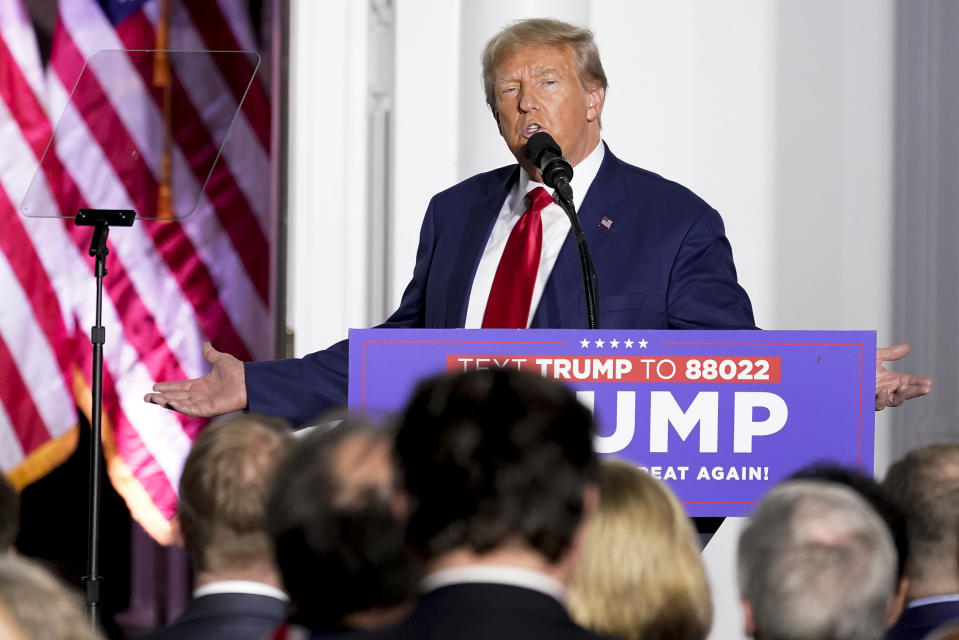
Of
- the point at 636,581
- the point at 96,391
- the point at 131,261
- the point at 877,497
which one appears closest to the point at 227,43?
the point at 131,261

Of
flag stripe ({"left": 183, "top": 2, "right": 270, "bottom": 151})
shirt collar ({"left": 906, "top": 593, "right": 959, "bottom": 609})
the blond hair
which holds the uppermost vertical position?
flag stripe ({"left": 183, "top": 2, "right": 270, "bottom": 151})

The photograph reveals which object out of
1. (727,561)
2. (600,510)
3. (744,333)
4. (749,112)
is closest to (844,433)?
(744,333)

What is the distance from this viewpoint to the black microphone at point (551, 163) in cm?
263

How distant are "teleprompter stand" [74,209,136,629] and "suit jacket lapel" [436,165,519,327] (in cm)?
89

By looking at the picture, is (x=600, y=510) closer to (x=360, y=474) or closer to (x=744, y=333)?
(x=360, y=474)

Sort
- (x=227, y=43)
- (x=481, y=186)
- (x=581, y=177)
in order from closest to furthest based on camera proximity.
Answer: (x=581, y=177), (x=481, y=186), (x=227, y=43)

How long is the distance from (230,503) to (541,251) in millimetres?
1356

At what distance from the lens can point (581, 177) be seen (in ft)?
10.6

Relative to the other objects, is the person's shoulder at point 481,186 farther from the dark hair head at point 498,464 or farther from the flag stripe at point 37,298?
the flag stripe at point 37,298

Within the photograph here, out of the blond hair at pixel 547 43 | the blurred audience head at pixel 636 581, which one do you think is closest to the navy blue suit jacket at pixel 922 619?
the blurred audience head at pixel 636 581

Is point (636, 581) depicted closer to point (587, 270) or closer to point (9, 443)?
point (587, 270)

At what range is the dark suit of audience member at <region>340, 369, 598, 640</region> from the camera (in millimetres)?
1287

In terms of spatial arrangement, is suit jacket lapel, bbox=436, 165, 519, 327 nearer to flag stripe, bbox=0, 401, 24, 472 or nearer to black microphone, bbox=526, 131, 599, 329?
black microphone, bbox=526, 131, 599, 329

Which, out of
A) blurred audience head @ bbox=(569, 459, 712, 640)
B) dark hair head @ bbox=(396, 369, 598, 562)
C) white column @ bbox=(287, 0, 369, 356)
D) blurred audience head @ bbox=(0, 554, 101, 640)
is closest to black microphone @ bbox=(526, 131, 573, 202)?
blurred audience head @ bbox=(569, 459, 712, 640)
